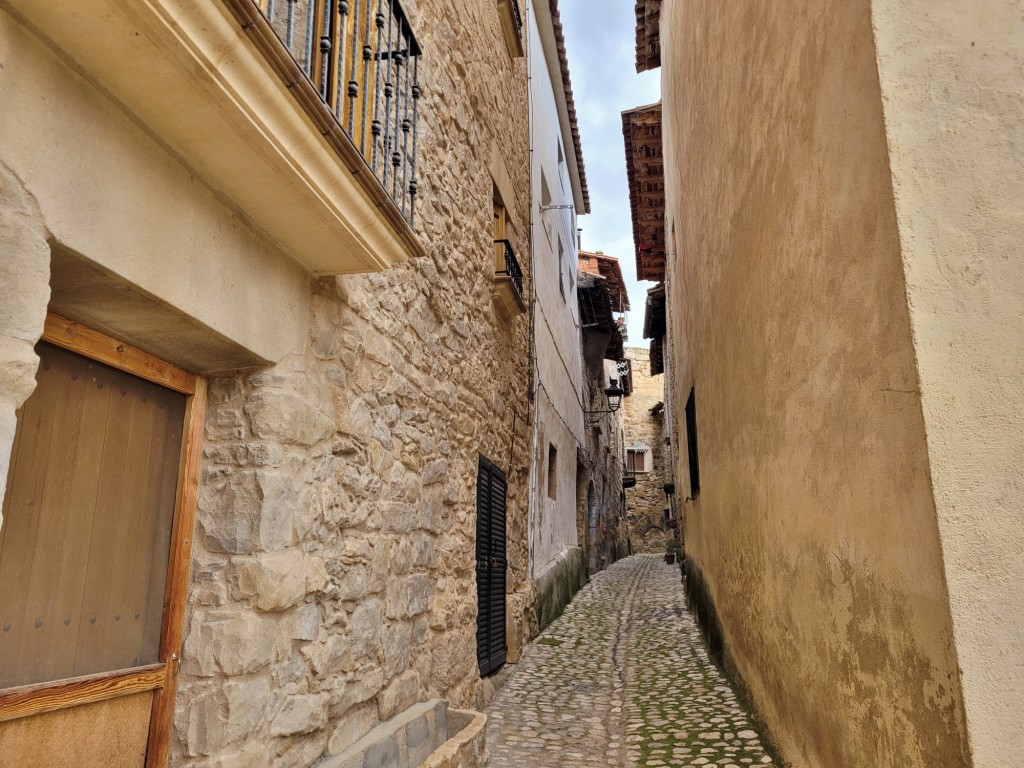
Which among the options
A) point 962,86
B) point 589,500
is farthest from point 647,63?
point 962,86

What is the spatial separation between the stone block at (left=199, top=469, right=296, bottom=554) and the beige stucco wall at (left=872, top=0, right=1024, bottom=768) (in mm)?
1969

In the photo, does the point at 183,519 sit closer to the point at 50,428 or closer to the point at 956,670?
the point at 50,428

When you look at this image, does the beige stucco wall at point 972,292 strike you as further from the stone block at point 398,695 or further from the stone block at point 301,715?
the stone block at point 398,695

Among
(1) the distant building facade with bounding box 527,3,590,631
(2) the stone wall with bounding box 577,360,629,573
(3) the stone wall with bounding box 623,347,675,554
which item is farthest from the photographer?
(3) the stone wall with bounding box 623,347,675,554

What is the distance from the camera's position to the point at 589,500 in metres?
14.7

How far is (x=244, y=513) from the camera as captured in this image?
2.37 metres

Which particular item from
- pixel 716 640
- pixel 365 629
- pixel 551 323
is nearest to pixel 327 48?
pixel 365 629

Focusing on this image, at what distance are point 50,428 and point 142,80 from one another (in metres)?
0.93

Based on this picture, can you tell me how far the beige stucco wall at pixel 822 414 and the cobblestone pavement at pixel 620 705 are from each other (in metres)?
0.36

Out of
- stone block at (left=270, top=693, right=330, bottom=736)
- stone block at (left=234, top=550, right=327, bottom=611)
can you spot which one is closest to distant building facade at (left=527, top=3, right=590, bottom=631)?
stone block at (left=270, top=693, right=330, bottom=736)

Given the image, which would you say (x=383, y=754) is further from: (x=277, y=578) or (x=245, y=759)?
(x=277, y=578)

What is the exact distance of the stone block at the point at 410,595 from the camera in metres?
3.37

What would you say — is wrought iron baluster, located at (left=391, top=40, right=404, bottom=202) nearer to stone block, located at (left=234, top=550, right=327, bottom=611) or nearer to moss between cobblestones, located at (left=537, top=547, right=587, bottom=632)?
stone block, located at (left=234, top=550, right=327, bottom=611)

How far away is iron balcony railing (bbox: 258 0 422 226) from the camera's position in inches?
98.3
